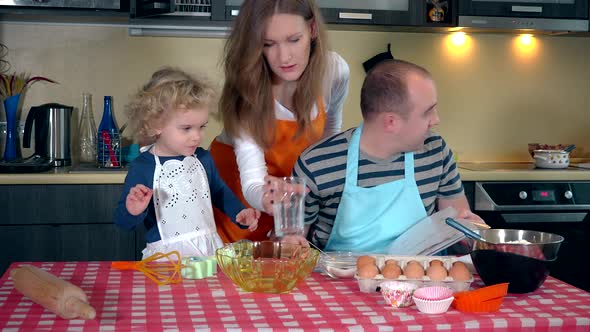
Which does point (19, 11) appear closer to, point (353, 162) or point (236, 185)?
point (236, 185)

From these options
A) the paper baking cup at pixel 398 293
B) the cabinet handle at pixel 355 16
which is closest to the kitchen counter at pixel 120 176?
the cabinet handle at pixel 355 16

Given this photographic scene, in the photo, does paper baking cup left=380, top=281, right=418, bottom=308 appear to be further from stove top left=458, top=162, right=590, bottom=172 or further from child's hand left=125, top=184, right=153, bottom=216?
stove top left=458, top=162, right=590, bottom=172

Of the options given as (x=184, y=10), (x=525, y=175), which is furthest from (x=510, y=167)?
(x=184, y=10)

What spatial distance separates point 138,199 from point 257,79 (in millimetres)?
518

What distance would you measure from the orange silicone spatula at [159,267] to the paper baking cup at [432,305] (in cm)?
52

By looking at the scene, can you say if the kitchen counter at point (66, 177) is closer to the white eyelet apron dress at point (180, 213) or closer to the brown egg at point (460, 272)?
the white eyelet apron dress at point (180, 213)

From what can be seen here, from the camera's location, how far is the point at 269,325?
58.5 inches

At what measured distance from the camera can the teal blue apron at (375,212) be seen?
7.06 ft

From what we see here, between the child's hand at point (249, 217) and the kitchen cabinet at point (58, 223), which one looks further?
the kitchen cabinet at point (58, 223)

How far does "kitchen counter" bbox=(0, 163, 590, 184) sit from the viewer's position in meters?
3.23

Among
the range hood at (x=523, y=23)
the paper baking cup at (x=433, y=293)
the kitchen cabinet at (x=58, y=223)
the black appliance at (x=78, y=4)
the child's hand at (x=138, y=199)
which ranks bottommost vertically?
the kitchen cabinet at (x=58, y=223)

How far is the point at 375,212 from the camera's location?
2160 mm

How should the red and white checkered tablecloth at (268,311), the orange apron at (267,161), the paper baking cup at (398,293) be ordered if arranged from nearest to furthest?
the red and white checkered tablecloth at (268,311)
the paper baking cup at (398,293)
the orange apron at (267,161)

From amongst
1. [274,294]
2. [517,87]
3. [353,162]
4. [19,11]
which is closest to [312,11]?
[353,162]
